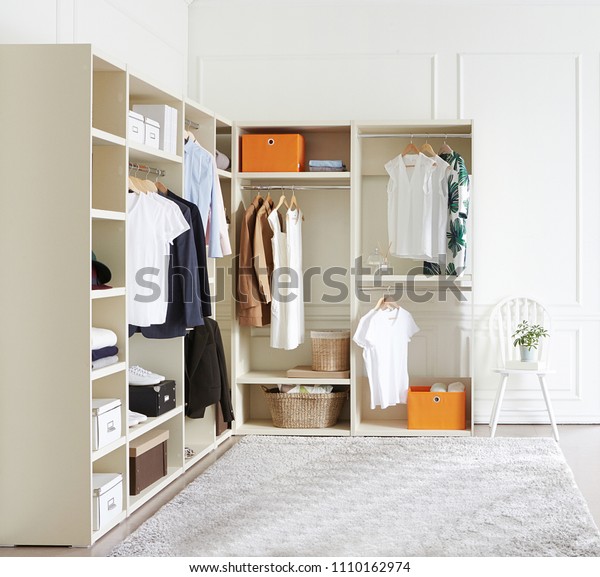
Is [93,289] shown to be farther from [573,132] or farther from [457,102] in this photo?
[573,132]

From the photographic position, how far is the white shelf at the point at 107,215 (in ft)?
11.1

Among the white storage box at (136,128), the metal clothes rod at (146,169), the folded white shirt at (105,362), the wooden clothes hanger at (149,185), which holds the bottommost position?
the folded white shirt at (105,362)

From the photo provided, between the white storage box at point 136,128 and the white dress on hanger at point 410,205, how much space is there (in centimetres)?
208

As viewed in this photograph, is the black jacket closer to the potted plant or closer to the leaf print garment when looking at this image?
the leaf print garment

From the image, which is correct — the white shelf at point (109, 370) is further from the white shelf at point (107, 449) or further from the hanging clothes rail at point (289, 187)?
the hanging clothes rail at point (289, 187)

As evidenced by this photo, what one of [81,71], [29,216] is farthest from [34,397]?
[81,71]

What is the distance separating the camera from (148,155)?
405 centimetres

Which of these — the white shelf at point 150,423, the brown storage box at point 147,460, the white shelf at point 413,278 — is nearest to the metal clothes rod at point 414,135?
the white shelf at point 413,278

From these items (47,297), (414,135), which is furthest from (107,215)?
(414,135)

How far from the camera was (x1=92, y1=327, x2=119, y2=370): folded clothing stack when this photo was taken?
134 inches

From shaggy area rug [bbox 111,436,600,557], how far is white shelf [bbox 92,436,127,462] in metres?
0.34

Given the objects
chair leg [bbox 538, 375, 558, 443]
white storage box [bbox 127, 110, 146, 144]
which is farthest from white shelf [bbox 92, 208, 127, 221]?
chair leg [bbox 538, 375, 558, 443]

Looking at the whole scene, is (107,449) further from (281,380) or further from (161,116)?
(281,380)

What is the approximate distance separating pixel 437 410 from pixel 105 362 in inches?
103
